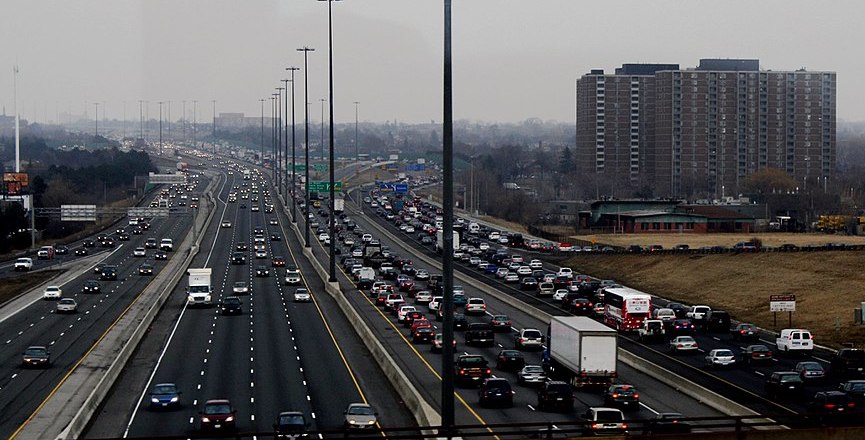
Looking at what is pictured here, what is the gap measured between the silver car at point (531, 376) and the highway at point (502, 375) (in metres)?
0.35

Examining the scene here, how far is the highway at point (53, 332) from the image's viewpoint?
42.8m

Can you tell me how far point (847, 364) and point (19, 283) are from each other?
203 ft

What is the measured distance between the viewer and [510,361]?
4838cm

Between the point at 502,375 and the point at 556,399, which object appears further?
the point at 502,375

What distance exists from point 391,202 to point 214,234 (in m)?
52.6

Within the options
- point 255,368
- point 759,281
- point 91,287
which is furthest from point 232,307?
point 759,281

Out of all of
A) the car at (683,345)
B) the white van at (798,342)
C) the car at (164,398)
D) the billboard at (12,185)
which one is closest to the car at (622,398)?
the car at (164,398)

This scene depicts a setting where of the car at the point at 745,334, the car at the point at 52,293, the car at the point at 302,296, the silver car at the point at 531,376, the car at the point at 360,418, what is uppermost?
the car at the point at 360,418

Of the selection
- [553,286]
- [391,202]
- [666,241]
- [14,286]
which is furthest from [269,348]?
[391,202]

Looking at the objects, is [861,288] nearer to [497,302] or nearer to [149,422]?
[497,302]

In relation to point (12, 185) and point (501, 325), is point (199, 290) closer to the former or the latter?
point (501, 325)

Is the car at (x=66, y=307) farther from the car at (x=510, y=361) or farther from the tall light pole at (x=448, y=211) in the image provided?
the tall light pole at (x=448, y=211)

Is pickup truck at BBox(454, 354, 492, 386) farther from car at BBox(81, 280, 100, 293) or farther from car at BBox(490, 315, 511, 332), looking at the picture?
car at BBox(81, 280, 100, 293)

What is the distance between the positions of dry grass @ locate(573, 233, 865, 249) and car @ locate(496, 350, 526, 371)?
236 feet
